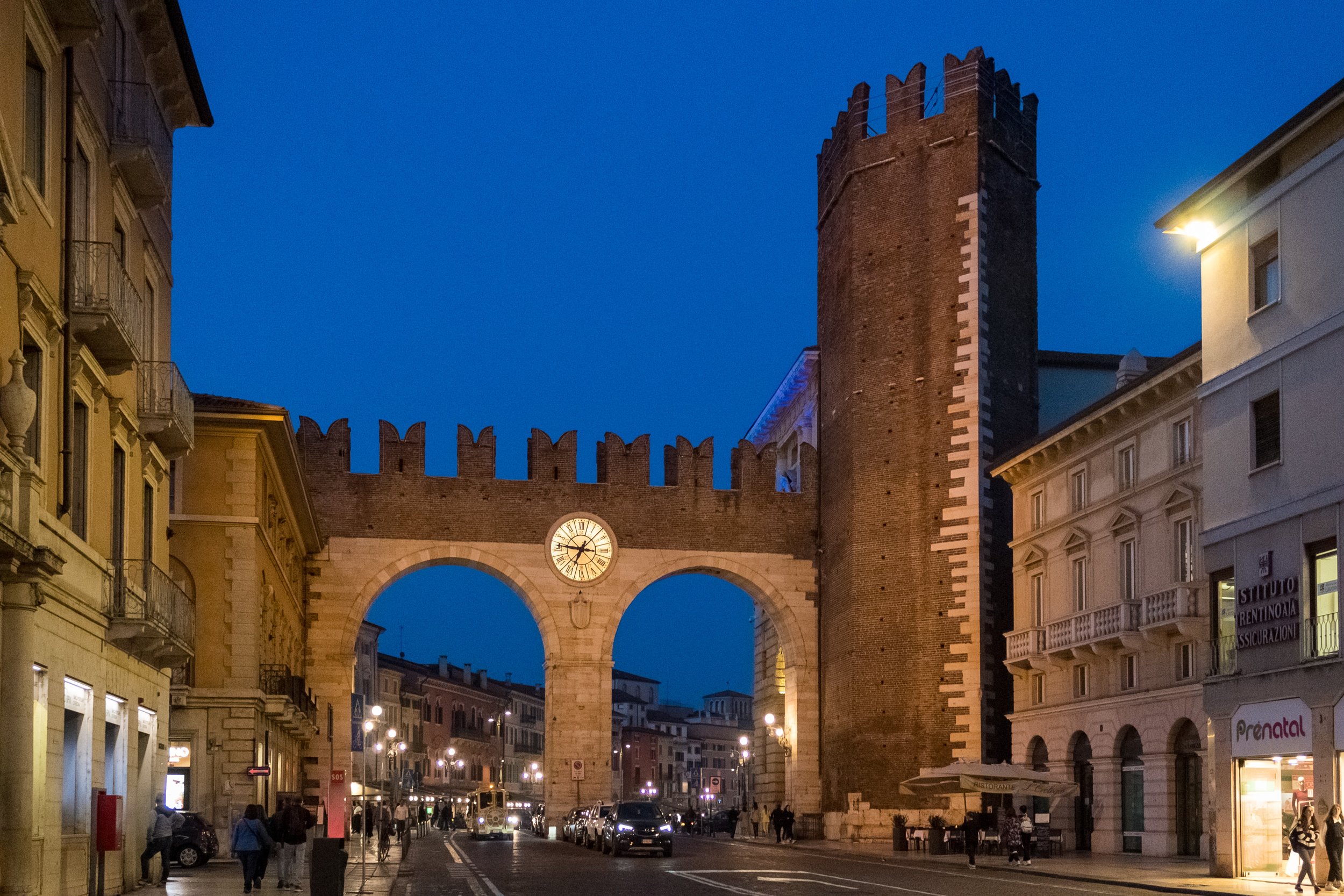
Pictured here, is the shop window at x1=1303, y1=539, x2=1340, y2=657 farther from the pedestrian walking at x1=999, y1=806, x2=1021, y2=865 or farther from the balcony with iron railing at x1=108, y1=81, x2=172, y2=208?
the balcony with iron railing at x1=108, y1=81, x2=172, y2=208

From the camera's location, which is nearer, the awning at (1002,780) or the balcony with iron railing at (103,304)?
the balcony with iron railing at (103,304)

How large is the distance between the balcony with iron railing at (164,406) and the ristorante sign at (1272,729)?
15.0 m

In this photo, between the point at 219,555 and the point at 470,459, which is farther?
the point at 470,459

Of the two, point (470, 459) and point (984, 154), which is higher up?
point (984, 154)

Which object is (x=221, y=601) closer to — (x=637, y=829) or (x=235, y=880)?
(x=235, y=880)

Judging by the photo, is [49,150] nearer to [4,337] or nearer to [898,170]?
[4,337]

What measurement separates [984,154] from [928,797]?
55.1ft

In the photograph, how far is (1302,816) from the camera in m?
22.0

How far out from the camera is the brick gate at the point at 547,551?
155ft

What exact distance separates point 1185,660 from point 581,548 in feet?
66.0

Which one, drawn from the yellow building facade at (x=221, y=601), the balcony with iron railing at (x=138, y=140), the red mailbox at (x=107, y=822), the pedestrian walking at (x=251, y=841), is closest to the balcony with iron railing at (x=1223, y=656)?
the pedestrian walking at (x=251, y=841)

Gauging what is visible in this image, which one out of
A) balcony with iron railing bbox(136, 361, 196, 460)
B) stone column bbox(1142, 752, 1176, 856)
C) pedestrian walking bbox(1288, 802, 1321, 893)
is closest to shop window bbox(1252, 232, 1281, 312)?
pedestrian walking bbox(1288, 802, 1321, 893)

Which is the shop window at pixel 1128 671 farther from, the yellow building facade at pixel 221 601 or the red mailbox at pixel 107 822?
the red mailbox at pixel 107 822

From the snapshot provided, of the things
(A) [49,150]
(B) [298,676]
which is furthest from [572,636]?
(A) [49,150]
